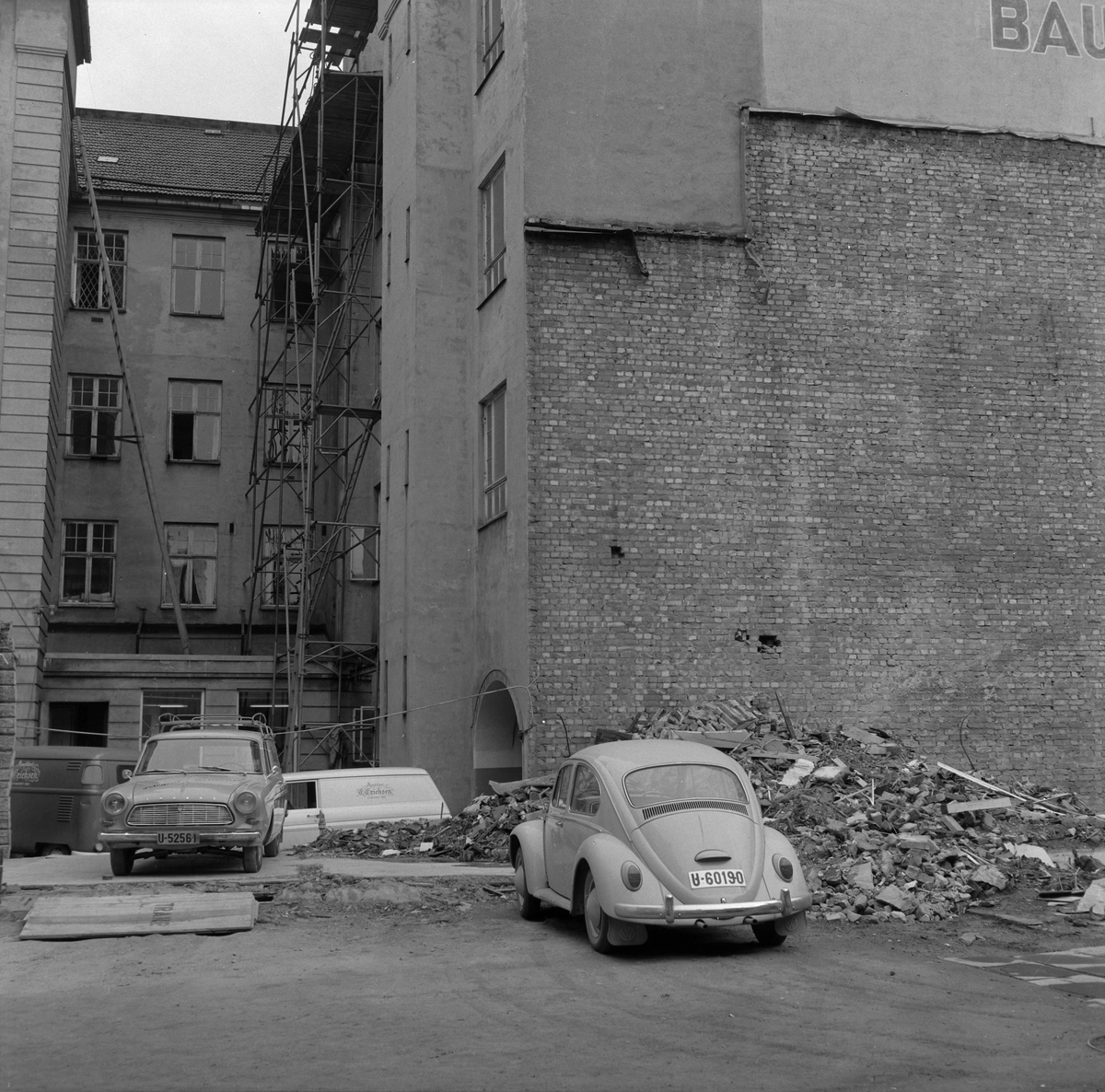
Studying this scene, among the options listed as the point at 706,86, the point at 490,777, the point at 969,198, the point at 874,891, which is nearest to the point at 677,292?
the point at 706,86

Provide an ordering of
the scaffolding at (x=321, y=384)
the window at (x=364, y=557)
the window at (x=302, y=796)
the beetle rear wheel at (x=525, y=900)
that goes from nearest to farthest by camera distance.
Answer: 1. the beetle rear wheel at (x=525, y=900)
2. the window at (x=302, y=796)
3. the scaffolding at (x=321, y=384)
4. the window at (x=364, y=557)

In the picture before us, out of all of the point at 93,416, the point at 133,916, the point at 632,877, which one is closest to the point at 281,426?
the point at 93,416

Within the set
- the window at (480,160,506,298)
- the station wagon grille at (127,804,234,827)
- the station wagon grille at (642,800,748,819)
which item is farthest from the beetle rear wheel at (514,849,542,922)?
the window at (480,160,506,298)

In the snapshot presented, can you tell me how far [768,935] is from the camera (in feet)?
34.2

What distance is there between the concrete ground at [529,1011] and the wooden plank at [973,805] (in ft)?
11.7

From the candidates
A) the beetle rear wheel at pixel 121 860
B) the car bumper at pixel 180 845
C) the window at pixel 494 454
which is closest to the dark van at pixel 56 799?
the beetle rear wheel at pixel 121 860

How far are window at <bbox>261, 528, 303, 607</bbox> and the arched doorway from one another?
1100 centimetres

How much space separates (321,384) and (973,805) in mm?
17797

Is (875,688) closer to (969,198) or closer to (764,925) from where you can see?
(969,198)

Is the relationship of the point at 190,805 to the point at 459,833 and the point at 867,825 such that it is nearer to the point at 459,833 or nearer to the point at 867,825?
the point at 459,833

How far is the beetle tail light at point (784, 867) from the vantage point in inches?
404

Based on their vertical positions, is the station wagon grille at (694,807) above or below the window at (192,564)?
below

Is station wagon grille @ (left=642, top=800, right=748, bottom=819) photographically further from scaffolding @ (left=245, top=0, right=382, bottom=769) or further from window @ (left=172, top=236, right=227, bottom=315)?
window @ (left=172, top=236, right=227, bottom=315)

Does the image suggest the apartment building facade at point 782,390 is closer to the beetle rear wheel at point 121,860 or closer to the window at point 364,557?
the beetle rear wheel at point 121,860
